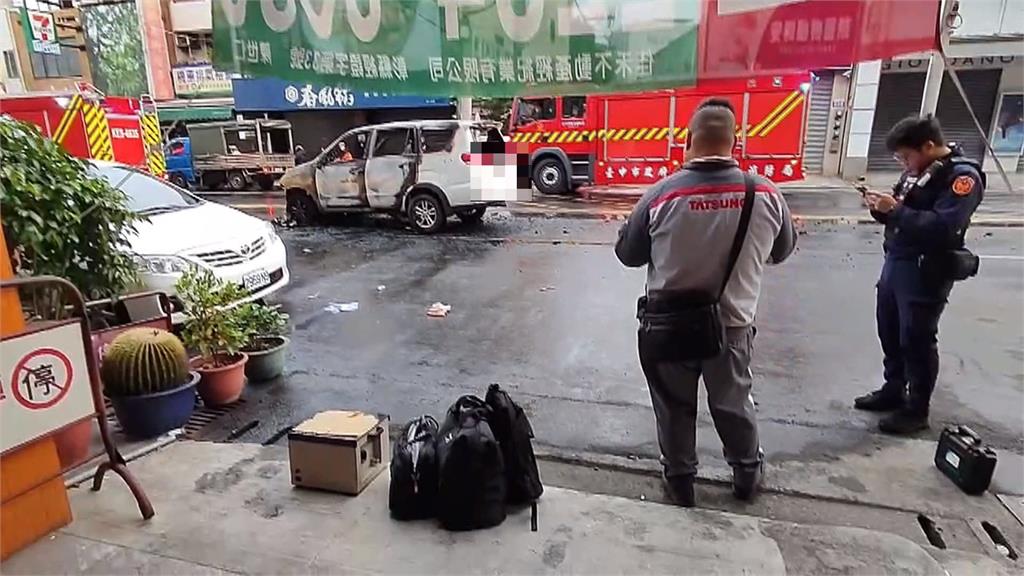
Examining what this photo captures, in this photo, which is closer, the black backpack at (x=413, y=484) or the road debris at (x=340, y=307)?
the black backpack at (x=413, y=484)

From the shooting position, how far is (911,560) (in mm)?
2279

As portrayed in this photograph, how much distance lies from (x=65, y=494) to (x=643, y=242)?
2.57 m

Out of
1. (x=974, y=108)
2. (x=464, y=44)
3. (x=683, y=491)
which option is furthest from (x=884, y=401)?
(x=974, y=108)

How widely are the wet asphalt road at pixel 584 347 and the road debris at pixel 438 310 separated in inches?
3.3

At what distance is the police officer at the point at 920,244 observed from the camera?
3113mm

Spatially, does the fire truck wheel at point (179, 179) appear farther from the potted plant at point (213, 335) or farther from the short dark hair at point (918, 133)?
the short dark hair at point (918, 133)

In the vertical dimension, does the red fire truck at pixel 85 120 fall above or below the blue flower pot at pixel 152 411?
above

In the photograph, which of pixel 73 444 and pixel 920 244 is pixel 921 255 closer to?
pixel 920 244

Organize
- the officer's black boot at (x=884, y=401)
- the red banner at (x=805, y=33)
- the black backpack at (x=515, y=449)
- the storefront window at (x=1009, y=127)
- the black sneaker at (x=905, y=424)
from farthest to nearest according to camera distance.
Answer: the storefront window at (x=1009, y=127) → the officer's black boot at (x=884, y=401) → the black sneaker at (x=905, y=424) → the black backpack at (x=515, y=449) → the red banner at (x=805, y=33)

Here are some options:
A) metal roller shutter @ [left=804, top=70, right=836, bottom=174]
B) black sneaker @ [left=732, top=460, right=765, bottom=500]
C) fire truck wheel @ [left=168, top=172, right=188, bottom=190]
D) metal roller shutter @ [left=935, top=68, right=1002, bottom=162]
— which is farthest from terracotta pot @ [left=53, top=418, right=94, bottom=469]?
metal roller shutter @ [left=935, top=68, right=1002, bottom=162]

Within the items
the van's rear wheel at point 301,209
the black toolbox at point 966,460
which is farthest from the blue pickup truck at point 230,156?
the black toolbox at point 966,460

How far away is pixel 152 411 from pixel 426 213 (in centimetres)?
704

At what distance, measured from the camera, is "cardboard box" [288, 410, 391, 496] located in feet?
8.93

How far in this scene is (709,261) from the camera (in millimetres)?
2592
